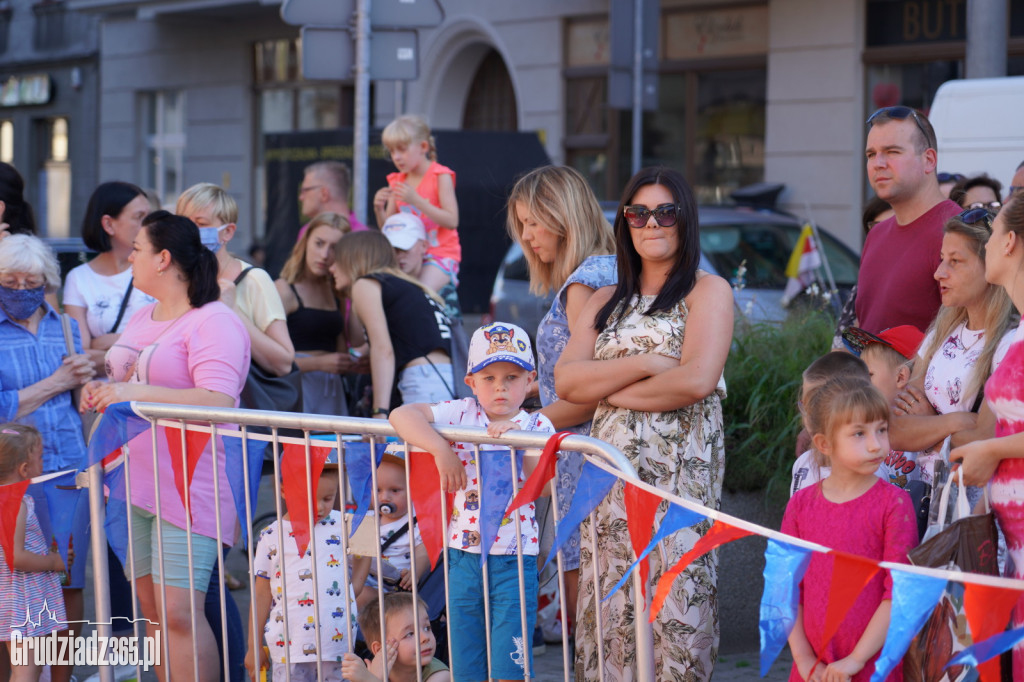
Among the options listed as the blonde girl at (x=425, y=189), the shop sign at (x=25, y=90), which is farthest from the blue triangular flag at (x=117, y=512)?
the shop sign at (x=25, y=90)

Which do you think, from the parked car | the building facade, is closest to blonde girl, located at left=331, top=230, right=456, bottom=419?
the parked car

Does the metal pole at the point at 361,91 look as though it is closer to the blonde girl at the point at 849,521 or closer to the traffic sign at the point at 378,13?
the traffic sign at the point at 378,13

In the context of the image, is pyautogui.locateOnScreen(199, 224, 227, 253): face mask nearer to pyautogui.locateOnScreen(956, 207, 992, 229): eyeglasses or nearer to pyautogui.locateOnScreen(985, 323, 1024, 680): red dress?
pyautogui.locateOnScreen(956, 207, 992, 229): eyeglasses

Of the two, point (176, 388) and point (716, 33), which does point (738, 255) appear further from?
point (716, 33)

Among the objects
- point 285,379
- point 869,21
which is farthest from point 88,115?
point 285,379

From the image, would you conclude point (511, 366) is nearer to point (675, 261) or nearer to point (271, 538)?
point (675, 261)

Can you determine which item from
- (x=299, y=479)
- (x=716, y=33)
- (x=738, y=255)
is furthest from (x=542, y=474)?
(x=716, y=33)

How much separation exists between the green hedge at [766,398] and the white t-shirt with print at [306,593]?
2.17m

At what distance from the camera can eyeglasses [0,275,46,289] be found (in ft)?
16.7

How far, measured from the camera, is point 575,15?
681 inches

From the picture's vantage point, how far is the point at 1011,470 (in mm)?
3135

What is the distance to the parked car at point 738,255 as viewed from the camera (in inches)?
402

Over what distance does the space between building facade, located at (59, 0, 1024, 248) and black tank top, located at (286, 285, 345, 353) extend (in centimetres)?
815

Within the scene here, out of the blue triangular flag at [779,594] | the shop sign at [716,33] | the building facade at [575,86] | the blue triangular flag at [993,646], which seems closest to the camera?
the blue triangular flag at [993,646]
